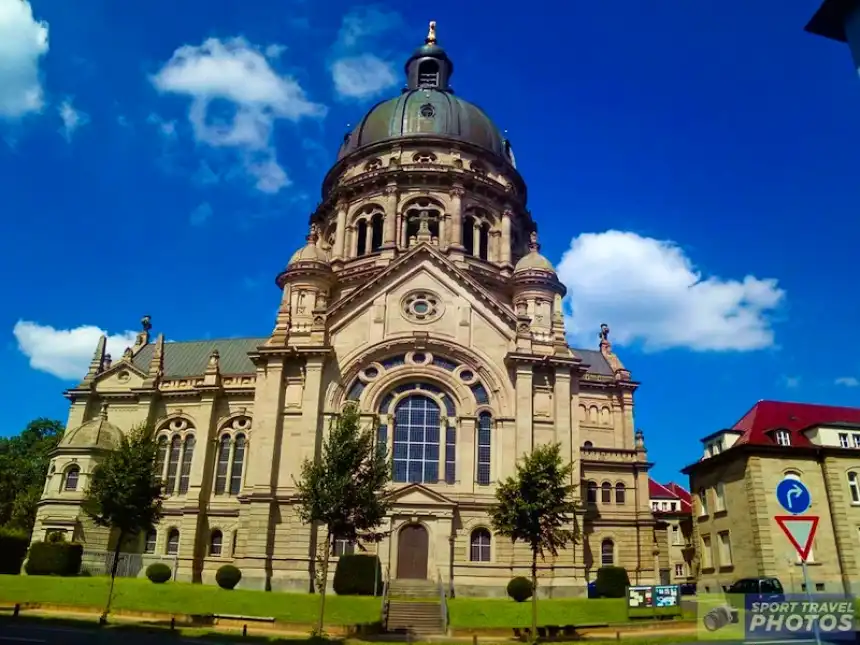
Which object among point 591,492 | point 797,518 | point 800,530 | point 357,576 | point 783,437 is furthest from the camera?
point 591,492

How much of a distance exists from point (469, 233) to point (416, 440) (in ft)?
74.0

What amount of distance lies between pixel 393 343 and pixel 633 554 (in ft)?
68.5

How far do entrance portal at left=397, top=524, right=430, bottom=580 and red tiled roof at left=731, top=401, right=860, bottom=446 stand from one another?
792 inches

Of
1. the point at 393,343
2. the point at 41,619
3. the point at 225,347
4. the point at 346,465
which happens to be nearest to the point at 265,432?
the point at 393,343

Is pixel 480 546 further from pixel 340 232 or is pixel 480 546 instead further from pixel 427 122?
pixel 427 122

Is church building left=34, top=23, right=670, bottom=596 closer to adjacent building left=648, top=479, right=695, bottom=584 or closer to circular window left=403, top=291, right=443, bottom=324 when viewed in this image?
circular window left=403, top=291, right=443, bottom=324

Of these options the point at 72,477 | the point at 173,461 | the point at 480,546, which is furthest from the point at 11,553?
the point at 480,546

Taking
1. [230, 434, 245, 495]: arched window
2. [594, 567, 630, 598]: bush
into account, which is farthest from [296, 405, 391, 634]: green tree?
[230, 434, 245, 495]: arched window

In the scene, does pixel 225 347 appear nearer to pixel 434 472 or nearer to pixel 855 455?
pixel 434 472

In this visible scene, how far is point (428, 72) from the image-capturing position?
72188 millimetres

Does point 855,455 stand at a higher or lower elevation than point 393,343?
lower

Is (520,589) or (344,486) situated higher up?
(344,486)

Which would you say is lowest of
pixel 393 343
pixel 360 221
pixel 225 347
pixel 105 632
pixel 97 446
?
pixel 105 632

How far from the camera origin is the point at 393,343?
42875mm
